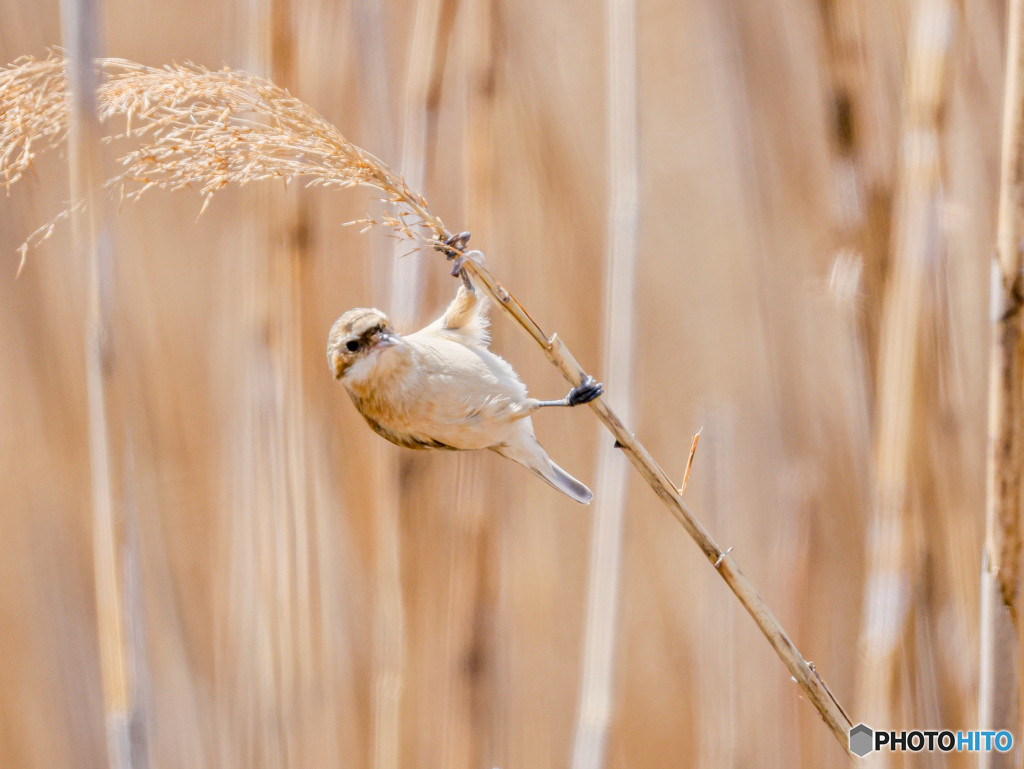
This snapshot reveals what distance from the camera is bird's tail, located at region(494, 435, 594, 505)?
2.99 ft

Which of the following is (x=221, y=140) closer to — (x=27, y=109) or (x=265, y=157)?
(x=265, y=157)

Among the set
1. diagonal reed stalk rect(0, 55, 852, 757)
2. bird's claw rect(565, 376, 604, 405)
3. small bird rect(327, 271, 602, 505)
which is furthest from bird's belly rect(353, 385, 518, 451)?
diagonal reed stalk rect(0, 55, 852, 757)

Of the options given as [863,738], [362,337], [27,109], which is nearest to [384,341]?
[362,337]

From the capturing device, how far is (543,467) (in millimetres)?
919

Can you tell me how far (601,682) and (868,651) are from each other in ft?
1.08

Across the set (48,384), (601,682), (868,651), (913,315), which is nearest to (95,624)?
(48,384)

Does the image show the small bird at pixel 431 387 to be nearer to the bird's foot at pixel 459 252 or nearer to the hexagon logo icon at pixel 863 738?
the bird's foot at pixel 459 252

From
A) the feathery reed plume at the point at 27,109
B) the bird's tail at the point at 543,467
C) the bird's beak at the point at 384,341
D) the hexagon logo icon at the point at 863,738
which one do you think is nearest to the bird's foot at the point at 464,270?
the bird's beak at the point at 384,341

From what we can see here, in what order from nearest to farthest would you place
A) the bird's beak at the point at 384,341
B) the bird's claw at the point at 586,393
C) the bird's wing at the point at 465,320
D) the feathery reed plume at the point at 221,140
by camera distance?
the feathery reed plume at the point at 221,140 < the bird's claw at the point at 586,393 < the bird's beak at the point at 384,341 < the bird's wing at the point at 465,320

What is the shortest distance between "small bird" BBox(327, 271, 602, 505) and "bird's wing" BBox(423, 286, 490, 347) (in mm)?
35

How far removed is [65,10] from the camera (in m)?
0.57

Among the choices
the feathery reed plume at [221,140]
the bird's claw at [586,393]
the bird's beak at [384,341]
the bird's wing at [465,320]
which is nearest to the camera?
the feathery reed plume at [221,140]

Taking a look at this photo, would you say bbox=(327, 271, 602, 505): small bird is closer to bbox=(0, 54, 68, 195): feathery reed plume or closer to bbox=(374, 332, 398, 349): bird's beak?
bbox=(374, 332, 398, 349): bird's beak

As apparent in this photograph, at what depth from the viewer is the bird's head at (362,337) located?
836mm
